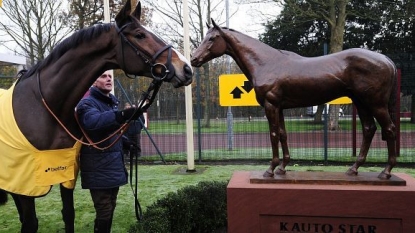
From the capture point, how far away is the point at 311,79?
319 cm

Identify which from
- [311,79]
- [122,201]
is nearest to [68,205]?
[122,201]

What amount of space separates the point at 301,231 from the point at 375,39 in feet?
64.0

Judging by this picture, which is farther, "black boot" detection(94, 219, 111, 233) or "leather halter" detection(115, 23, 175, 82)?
"black boot" detection(94, 219, 111, 233)

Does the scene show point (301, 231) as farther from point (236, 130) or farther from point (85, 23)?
point (85, 23)

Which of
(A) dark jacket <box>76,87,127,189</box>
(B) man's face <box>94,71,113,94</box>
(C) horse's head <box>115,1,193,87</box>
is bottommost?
(A) dark jacket <box>76,87,127,189</box>

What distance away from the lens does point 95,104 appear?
3.02 metres

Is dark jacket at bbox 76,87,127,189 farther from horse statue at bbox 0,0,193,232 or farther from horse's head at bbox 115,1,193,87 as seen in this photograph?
horse's head at bbox 115,1,193,87

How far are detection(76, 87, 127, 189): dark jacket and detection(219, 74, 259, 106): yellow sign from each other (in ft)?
15.3

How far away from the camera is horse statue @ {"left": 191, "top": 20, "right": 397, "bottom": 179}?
3.09 m

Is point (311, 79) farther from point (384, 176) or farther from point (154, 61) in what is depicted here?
point (154, 61)

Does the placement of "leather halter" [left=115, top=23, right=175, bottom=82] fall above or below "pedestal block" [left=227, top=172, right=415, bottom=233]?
above

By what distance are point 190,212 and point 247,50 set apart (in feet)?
6.50

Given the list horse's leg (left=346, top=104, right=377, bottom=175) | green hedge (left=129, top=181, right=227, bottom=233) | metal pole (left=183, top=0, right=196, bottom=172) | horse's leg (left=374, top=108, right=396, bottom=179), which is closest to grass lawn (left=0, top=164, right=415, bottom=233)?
metal pole (left=183, top=0, right=196, bottom=172)

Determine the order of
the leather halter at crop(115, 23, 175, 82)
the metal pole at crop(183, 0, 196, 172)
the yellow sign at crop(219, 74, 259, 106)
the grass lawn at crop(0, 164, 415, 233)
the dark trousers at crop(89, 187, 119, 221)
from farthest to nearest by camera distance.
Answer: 1. the yellow sign at crop(219, 74, 259, 106)
2. the metal pole at crop(183, 0, 196, 172)
3. the grass lawn at crop(0, 164, 415, 233)
4. the dark trousers at crop(89, 187, 119, 221)
5. the leather halter at crop(115, 23, 175, 82)
